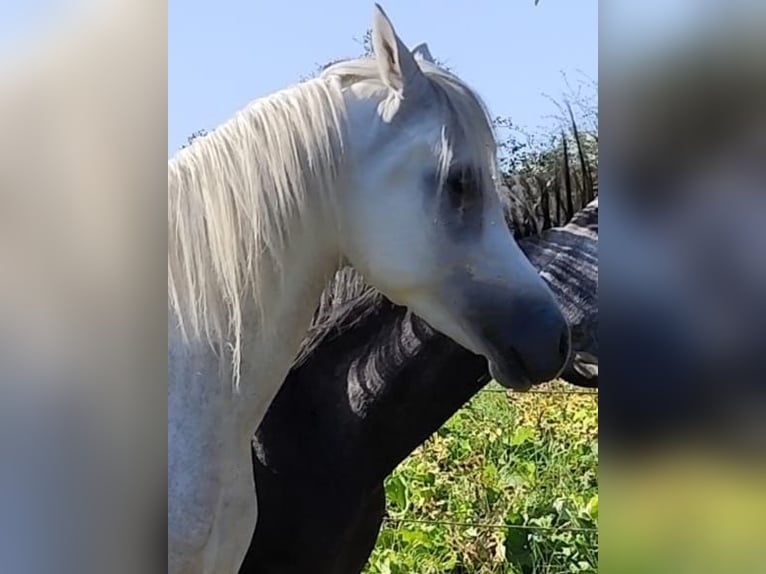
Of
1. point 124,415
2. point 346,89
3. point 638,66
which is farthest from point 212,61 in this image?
point 638,66

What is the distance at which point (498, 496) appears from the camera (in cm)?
141

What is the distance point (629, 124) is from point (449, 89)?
2.20ft

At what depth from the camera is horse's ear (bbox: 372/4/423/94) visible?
119 cm

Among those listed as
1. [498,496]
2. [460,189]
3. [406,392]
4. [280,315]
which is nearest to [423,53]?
[460,189]

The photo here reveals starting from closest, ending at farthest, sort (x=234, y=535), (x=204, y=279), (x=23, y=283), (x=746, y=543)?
(x=746, y=543), (x=23, y=283), (x=204, y=279), (x=234, y=535)

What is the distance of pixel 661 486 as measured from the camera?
576mm

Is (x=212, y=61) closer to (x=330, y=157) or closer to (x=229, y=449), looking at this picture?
(x=330, y=157)

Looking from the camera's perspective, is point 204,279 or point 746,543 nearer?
point 746,543

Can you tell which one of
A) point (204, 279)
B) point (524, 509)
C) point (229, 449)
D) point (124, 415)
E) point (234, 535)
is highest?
point (124, 415)

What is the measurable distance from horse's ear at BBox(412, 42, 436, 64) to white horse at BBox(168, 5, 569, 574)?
0.03 feet

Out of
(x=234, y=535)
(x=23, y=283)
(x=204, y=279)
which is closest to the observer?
(x=23, y=283)

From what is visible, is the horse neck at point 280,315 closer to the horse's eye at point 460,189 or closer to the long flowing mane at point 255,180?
the long flowing mane at point 255,180

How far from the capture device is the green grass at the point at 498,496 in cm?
133

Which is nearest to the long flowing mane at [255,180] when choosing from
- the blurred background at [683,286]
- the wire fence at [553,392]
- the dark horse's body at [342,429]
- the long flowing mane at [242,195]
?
the long flowing mane at [242,195]
